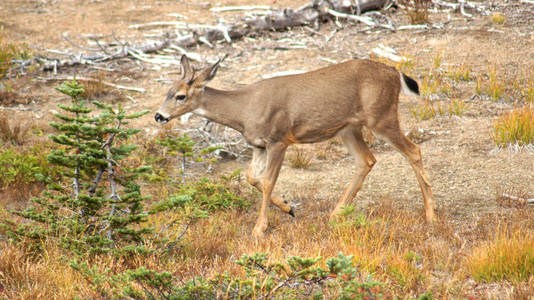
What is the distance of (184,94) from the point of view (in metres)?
6.87

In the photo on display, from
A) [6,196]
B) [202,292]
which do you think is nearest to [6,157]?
[6,196]

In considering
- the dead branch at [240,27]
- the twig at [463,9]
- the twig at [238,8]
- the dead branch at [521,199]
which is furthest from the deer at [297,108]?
the twig at [238,8]

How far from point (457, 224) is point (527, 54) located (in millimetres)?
6619

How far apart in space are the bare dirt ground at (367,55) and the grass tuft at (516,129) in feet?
0.58

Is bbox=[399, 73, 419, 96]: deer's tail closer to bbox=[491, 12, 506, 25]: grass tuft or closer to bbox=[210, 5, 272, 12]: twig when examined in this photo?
bbox=[491, 12, 506, 25]: grass tuft

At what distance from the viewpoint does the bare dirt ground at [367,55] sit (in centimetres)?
799

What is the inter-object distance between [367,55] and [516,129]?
178 inches

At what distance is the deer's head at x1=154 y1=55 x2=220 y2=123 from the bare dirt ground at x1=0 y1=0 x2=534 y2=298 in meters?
1.85

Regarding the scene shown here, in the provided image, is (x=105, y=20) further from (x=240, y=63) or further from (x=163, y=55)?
(x=240, y=63)

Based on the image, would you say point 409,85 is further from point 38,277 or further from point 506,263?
point 38,277

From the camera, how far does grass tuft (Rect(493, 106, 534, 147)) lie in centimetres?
833

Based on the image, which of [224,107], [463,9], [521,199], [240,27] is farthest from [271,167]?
[463,9]

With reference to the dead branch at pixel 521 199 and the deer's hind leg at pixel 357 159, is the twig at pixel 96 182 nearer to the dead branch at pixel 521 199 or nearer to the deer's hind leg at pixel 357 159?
the deer's hind leg at pixel 357 159

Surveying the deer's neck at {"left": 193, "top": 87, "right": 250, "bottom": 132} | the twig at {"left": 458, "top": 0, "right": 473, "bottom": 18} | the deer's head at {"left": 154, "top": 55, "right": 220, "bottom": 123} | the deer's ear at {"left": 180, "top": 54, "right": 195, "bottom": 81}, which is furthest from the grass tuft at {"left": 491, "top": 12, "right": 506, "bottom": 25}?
the deer's ear at {"left": 180, "top": 54, "right": 195, "bottom": 81}
